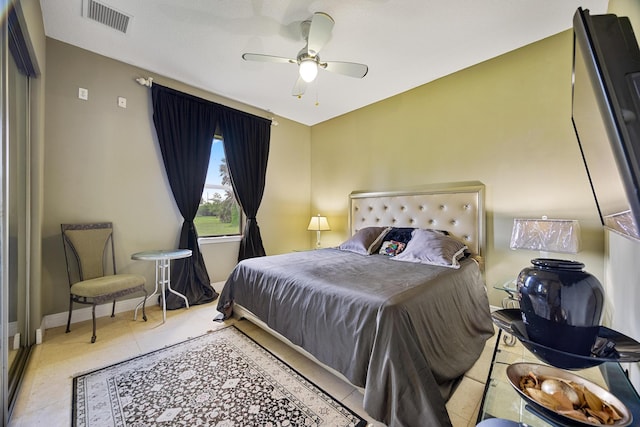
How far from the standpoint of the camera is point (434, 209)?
3109 mm

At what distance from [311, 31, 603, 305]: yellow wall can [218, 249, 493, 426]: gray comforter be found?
2.70ft

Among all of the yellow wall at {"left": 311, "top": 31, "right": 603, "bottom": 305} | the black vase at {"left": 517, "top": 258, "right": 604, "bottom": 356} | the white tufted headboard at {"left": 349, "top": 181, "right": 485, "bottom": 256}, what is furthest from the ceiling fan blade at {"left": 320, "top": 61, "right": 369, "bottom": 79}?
the black vase at {"left": 517, "top": 258, "right": 604, "bottom": 356}

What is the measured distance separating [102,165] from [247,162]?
66.0 inches

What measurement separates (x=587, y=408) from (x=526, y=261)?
2.21m

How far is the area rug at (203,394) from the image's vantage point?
143cm

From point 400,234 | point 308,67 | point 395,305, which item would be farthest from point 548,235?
point 308,67

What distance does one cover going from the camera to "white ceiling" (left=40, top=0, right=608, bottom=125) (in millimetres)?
2055

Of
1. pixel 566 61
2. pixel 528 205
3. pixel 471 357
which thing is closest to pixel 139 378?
pixel 471 357

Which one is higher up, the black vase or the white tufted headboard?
the white tufted headboard

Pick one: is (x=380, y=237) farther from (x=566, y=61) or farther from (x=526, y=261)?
(x=566, y=61)

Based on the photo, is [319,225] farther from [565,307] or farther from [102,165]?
[565,307]

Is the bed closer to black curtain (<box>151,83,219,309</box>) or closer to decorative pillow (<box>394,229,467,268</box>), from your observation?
decorative pillow (<box>394,229,467,268</box>)

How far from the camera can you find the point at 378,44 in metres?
2.49

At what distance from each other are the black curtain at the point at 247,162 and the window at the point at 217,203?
0.15 m
